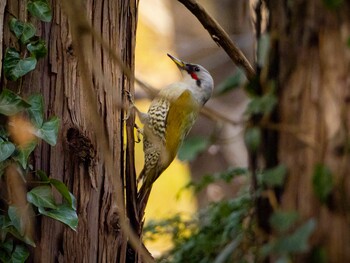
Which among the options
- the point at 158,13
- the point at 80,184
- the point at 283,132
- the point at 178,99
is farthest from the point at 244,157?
the point at 283,132

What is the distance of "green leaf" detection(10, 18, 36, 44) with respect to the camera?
2293mm

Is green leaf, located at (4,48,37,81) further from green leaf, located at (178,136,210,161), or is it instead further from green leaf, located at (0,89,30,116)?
green leaf, located at (178,136,210,161)

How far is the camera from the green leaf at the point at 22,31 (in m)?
2.29

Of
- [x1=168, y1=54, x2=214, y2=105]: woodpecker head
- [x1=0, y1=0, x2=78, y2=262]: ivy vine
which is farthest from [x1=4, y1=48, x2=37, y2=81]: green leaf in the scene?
[x1=168, y1=54, x2=214, y2=105]: woodpecker head

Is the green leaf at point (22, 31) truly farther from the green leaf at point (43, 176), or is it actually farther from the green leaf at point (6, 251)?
the green leaf at point (6, 251)

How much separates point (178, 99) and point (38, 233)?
1546 mm

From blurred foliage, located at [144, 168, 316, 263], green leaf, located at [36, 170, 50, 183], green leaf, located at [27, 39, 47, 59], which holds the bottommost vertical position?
blurred foliage, located at [144, 168, 316, 263]

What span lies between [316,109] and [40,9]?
117 centimetres

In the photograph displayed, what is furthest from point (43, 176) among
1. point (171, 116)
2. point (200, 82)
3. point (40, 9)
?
point (200, 82)

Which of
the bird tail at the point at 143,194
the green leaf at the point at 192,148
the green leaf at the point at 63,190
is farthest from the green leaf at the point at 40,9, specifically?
the bird tail at the point at 143,194

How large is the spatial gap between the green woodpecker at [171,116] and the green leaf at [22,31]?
4.28 ft

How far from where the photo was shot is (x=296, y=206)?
1.39 metres

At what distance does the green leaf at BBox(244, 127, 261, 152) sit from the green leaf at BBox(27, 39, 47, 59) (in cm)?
106

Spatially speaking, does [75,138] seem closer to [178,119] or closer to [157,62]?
[178,119]
